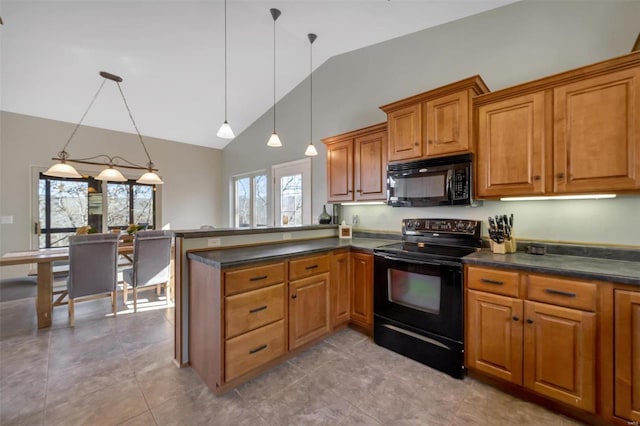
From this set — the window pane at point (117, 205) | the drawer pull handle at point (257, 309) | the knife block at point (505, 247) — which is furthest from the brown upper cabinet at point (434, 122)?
the window pane at point (117, 205)

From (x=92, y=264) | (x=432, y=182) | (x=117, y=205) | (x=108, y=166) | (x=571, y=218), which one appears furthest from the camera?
(x=117, y=205)

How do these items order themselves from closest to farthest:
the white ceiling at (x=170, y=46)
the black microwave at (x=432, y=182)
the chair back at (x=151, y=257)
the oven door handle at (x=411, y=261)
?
the oven door handle at (x=411, y=261)
the black microwave at (x=432, y=182)
the white ceiling at (x=170, y=46)
the chair back at (x=151, y=257)

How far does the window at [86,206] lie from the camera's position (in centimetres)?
452

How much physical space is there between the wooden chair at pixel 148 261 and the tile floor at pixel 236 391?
2.77 feet

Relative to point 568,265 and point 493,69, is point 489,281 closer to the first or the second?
point 568,265

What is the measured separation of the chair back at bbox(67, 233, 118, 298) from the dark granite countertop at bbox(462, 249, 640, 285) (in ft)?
12.5

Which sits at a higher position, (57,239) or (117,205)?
(117,205)

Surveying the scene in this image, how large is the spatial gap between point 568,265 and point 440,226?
1.07m

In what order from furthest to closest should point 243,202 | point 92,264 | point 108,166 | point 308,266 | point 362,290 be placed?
1. point 243,202
2. point 108,166
3. point 92,264
4. point 362,290
5. point 308,266

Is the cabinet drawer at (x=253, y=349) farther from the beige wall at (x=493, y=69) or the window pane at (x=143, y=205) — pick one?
the window pane at (x=143, y=205)

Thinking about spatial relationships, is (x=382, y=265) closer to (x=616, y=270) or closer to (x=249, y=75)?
(x=616, y=270)

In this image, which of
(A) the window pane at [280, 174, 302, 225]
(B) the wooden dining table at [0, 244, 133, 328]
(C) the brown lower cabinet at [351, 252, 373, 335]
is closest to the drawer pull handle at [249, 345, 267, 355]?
(C) the brown lower cabinet at [351, 252, 373, 335]

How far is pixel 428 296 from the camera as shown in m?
2.12

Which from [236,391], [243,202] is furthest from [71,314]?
[243,202]
